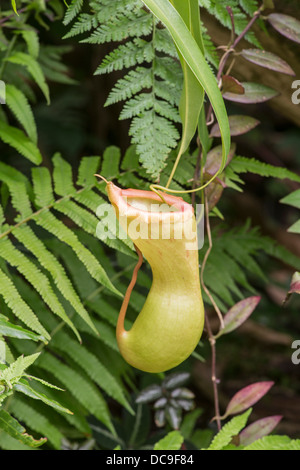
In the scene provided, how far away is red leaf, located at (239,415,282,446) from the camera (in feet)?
3.49

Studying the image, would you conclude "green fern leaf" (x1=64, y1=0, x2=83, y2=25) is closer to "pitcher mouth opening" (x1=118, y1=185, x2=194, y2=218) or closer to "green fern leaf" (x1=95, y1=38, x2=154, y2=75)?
"green fern leaf" (x1=95, y1=38, x2=154, y2=75)

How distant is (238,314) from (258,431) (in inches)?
10.0

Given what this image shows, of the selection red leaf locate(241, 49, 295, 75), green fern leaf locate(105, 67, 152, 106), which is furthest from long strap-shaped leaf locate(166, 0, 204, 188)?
red leaf locate(241, 49, 295, 75)

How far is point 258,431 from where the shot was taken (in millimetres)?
1073

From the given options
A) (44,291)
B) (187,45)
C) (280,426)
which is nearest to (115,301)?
(44,291)

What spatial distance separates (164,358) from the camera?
82 centimetres

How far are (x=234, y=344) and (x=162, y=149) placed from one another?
1.54 metres

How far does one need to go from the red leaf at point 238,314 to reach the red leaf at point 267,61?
466mm

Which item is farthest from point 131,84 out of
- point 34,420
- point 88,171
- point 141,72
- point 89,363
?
point 34,420

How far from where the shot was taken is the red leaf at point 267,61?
1.02m

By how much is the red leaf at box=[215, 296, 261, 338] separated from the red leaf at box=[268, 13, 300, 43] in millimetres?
543

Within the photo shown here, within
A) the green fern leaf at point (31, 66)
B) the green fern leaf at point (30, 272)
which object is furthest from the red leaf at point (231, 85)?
the green fern leaf at point (30, 272)

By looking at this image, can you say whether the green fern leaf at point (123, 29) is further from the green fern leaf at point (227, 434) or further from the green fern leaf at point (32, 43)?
the green fern leaf at point (227, 434)
